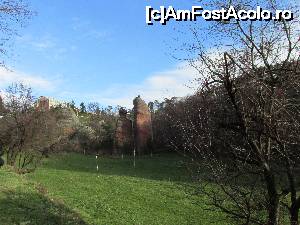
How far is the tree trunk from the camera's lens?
21.5 ft

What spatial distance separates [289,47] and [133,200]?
18.7 m

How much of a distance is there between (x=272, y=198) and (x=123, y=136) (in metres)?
55.7

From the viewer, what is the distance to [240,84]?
639 centimetres

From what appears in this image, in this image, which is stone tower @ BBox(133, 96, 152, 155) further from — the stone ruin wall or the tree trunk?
the tree trunk

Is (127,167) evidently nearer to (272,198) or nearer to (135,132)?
(135,132)

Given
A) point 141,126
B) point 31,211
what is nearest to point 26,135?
point 31,211

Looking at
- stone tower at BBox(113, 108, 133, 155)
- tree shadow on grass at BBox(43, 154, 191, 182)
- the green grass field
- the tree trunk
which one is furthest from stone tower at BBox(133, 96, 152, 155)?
the tree trunk

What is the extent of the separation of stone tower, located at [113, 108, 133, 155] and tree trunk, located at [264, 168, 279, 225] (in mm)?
53213

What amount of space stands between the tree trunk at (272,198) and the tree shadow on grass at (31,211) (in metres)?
8.58

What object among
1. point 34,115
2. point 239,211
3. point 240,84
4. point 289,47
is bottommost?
point 239,211

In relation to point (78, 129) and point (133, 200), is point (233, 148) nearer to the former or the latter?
point (133, 200)

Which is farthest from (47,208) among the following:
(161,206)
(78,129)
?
(78,129)

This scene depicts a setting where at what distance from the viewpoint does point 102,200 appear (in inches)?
933

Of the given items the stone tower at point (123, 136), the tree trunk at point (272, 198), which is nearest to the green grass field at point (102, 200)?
the tree trunk at point (272, 198)
